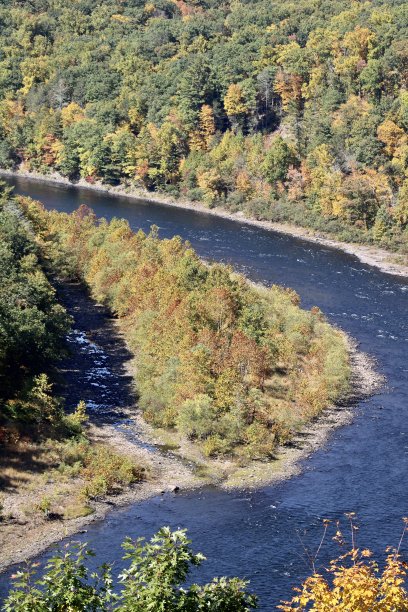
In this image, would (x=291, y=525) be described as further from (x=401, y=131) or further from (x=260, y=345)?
(x=401, y=131)

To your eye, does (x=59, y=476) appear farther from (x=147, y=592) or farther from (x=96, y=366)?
(x=147, y=592)

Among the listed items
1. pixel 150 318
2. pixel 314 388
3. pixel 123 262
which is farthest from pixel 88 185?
pixel 314 388

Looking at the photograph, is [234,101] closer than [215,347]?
No

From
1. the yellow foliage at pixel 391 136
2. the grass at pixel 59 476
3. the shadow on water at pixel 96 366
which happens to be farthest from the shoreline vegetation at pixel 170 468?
the yellow foliage at pixel 391 136

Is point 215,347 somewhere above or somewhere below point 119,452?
above

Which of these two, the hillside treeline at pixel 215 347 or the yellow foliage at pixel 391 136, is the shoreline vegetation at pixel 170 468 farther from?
the yellow foliage at pixel 391 136

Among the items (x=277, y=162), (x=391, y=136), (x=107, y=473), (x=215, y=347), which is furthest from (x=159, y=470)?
(x=277, y=162)

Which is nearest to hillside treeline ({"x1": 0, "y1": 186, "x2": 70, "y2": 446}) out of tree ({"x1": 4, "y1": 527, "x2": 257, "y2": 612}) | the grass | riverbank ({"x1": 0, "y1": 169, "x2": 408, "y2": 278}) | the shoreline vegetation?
the grass

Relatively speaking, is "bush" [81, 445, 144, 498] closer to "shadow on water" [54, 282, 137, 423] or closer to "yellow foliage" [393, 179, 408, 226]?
"shadow on water" [54, 282, 137, 423]
